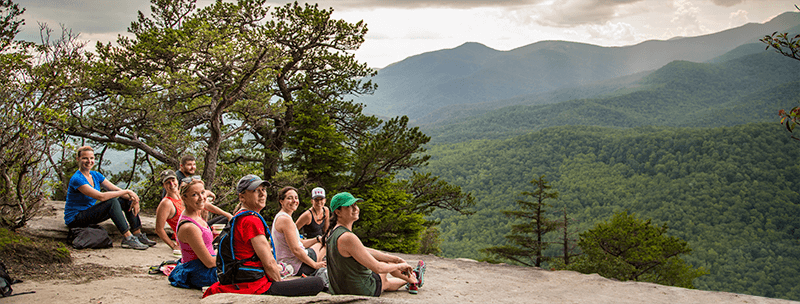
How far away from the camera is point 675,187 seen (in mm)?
88250

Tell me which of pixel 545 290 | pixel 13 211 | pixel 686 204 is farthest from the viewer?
pixel 686 204

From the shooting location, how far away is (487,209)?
83.6 meters

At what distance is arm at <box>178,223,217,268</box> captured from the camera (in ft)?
12.7

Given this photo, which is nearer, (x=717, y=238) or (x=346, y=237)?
(x=346, y=237)

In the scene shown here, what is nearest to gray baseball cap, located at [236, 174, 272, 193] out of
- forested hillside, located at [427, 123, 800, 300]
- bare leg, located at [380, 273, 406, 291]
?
bare leg, located at [380, 273, 406, 291]

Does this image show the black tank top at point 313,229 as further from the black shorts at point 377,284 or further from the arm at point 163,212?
the black shorts at point 377,284

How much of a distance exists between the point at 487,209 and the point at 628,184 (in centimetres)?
3453

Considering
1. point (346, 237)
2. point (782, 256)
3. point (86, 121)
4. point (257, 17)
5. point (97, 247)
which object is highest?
point (257, 17)

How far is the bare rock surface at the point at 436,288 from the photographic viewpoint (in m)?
3.74

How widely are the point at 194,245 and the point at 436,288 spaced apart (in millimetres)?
3607

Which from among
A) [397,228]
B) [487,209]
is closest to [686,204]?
[487,209]

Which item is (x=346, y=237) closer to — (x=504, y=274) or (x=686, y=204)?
(x=504, y=274)

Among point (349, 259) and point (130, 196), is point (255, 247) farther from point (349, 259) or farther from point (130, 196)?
point (130, 196)

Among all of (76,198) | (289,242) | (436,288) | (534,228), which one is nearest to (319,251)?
(289,242)
